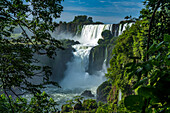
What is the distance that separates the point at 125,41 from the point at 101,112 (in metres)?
5.06

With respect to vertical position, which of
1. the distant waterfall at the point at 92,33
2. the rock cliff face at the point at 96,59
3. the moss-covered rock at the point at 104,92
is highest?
the distant waterfall at the point at 92,33

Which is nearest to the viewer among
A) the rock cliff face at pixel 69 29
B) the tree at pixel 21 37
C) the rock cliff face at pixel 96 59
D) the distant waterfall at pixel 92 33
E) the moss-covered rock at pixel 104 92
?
the tree at pixel 21 37

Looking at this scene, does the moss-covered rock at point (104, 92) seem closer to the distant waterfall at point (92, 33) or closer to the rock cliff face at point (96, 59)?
the rock cliff face at point (96, 59)

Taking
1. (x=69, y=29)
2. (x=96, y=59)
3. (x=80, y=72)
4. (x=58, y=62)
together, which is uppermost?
(x=69, y=29)

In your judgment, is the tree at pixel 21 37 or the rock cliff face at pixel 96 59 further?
the rock cliff face at pixel 96 59

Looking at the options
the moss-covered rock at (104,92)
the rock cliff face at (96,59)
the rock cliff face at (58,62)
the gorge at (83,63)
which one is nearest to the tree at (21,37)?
the moss-covered rock at (104,92)

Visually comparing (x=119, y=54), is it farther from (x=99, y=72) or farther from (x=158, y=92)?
(x=99, y=72)

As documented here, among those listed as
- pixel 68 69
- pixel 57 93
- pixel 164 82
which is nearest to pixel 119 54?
pixel 164 82

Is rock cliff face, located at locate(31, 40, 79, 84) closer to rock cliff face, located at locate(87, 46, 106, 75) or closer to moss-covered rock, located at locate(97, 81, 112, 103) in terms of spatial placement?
rock cliff face, located at locate(87, 46, 106, 75)

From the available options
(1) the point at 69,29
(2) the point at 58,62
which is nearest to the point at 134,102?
(2) the point at 58,62

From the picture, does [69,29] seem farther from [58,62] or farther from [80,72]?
[80,72]

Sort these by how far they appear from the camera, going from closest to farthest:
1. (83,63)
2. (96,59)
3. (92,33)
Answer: (96,59) < (83,63) < (92,33)

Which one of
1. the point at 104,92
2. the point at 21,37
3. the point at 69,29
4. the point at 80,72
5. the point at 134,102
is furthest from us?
the point at 69,29

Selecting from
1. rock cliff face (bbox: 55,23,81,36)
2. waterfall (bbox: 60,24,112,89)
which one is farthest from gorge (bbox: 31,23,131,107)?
rock cliff face (bbox: 55,23,81,36)
